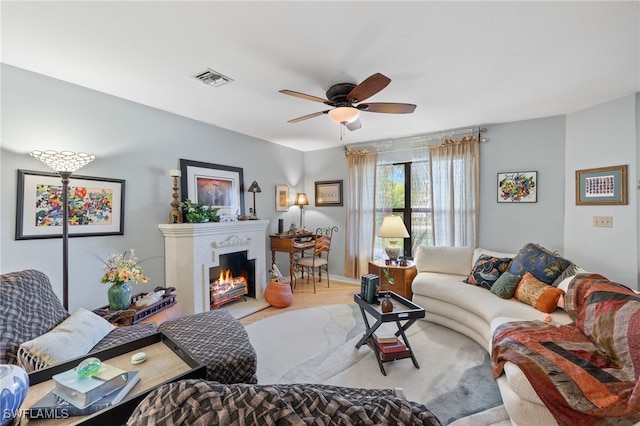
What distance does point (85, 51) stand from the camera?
6.31 feet

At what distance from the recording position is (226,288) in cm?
371

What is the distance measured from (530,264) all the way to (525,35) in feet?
7.02

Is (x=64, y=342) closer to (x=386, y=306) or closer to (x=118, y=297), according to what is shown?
(x=118, y=297)

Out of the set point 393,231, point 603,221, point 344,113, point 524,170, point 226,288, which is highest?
point 344,113

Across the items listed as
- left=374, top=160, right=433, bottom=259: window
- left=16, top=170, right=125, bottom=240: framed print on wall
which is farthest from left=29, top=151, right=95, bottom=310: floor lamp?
left=374, top=160, right=433, bottom=259: window

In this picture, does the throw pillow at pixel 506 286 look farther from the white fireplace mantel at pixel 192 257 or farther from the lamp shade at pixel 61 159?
the lamp shade at pixel 61 159

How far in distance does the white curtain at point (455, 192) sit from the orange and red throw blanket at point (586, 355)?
68.6 inches

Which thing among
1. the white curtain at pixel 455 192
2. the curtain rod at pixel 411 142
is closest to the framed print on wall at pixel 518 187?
the white curtain at pixel 455 192

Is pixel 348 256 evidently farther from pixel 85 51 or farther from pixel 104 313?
pixel 85 51

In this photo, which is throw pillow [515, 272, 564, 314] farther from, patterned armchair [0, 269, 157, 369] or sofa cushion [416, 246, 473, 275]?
patterned armchair [0, 269, 157, 369]

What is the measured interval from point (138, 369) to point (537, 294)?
3.07 meters

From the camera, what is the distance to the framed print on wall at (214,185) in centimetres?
338

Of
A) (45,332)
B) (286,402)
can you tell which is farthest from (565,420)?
(45,332)

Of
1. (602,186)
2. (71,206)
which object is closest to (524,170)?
(602,186)
